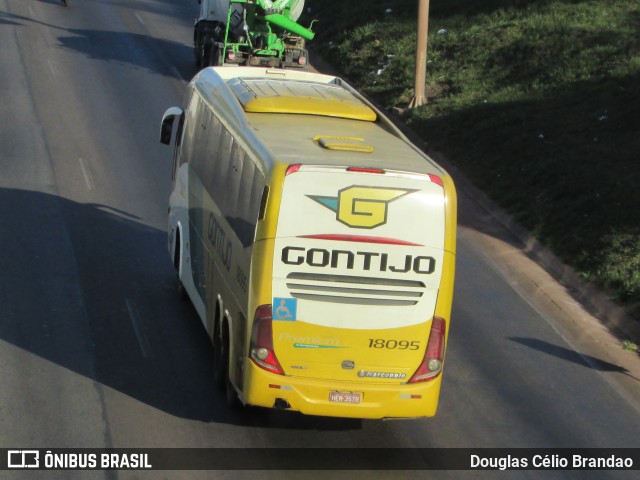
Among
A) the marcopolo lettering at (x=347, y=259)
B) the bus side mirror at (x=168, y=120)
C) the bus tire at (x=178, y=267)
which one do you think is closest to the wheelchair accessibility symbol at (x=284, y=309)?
the marcopolo lettering at (x=347, y=259)

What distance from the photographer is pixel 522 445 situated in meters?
13.5

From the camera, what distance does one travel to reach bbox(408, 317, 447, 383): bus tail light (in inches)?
490

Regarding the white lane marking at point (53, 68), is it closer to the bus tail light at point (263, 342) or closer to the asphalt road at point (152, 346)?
the asphalt road at point (152, 346)

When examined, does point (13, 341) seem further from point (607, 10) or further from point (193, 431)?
point (607, 10)

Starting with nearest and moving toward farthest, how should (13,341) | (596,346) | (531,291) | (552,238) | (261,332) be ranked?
(261,332), (13,341), (596,346), (531,291), (552,238)

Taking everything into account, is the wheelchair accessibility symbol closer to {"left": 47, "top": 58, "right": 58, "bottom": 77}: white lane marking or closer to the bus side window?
the bus side window

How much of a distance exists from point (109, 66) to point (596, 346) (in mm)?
20873

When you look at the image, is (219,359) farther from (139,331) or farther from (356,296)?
(356,296)

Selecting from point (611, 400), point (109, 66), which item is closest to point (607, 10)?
point (109, 66)

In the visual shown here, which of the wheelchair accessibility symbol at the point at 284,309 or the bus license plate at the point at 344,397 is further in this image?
the bus license plate at the point at 344,397

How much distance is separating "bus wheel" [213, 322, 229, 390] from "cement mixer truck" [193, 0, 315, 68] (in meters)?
18.9

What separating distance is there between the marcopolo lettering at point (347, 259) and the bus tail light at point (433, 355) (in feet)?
2.49

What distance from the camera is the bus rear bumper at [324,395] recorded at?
487 inches

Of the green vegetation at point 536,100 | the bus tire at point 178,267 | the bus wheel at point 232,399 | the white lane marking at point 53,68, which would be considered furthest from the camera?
the white lane marking at point 53,68
